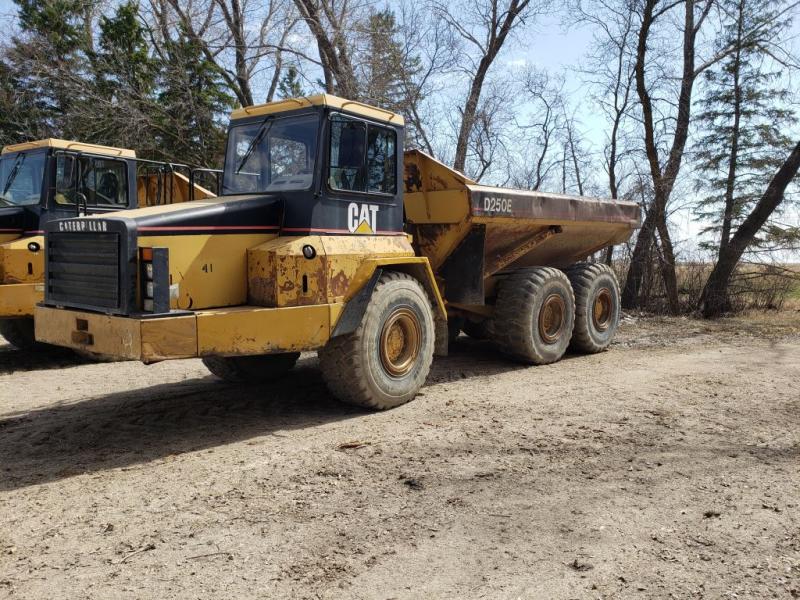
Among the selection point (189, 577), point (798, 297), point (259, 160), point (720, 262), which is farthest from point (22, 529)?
point (798, 297)

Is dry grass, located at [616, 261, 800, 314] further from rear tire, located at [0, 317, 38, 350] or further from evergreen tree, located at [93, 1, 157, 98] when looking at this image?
evergreen tree, located at [93, 1, 157, 98]

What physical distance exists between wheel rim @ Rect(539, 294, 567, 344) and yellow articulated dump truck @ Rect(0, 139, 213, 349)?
445cm

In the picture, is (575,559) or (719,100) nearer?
(575,559)

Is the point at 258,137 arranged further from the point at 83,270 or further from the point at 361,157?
the point at 83,270

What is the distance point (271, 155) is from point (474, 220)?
236 centimetres

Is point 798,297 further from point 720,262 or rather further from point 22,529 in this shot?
point 22,529

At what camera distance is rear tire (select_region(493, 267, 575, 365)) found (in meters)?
8.46

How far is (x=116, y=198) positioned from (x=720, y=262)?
475 inches

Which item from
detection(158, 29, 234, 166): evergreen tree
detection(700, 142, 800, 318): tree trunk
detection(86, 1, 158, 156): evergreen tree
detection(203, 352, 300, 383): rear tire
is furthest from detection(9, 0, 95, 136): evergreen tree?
detection(700, 142, 800, 318): tree trunk

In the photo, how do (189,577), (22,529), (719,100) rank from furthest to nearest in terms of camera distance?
(719,100)
(22,529)
(189,577)

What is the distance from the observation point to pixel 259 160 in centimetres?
629

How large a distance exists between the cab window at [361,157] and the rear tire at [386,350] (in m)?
0.85

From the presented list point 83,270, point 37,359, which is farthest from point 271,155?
point 37,359

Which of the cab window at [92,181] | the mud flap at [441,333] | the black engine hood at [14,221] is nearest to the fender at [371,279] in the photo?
the mud flap at [441,333]
